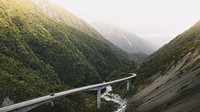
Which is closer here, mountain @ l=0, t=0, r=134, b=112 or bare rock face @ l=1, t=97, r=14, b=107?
bare rock face @ l=1, t=97, r=14, b=107

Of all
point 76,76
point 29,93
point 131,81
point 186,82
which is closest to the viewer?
point 186,82

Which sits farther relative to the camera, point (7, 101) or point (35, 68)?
point (35, 68)

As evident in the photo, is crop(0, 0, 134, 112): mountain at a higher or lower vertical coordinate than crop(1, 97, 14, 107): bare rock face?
higher

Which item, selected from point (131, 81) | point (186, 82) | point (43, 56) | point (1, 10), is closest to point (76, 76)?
point (43, 56)

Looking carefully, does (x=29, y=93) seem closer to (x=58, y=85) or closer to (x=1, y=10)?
(x=58, y=85)

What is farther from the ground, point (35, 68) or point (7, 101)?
point (35, 68)

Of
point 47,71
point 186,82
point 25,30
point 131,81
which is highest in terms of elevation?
point 25,30

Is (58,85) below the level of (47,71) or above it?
below

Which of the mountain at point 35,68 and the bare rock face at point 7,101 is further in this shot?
the mountain at point 35,68

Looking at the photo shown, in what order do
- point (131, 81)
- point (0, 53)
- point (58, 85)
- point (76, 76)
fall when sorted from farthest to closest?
point (76, 76)
point (131, 81)
point (58, 85)
point (0, 53)

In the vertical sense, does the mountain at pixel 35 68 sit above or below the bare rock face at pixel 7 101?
above

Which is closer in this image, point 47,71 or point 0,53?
point 0,53
